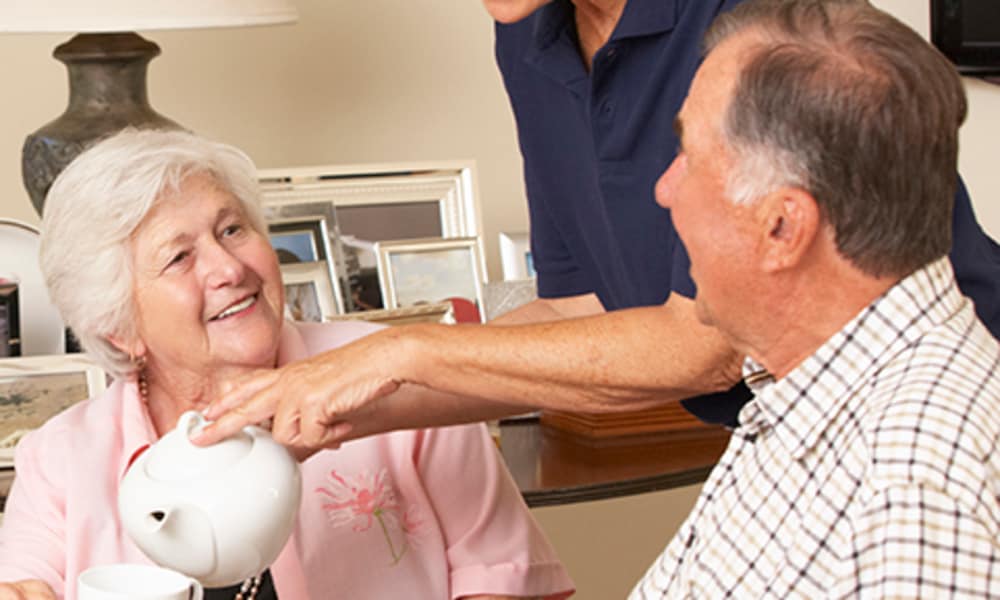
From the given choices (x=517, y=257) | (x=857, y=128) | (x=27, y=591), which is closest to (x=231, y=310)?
(x=27, y=591)

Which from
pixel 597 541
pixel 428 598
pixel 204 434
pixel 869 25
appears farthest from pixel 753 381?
pixel 597 541

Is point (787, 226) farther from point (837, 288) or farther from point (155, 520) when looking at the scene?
point (155, 520)

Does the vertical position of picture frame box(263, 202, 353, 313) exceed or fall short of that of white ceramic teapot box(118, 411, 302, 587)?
it falls short

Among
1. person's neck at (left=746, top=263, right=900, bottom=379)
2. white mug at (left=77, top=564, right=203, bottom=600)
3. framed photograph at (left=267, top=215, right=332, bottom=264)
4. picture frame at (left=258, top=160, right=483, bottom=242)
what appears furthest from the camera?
picture frame at (left=258, top=160, right=483, bottom=242)

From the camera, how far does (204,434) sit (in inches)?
52.7

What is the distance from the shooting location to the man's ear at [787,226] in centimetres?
106

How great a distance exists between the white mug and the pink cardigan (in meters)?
0.41

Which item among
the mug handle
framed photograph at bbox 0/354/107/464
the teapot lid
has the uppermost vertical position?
the teapot lid

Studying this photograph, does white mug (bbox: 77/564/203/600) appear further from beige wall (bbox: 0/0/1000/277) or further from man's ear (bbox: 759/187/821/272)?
beige wall (bbox: 0/0/1000/277)

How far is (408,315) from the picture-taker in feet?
7.57

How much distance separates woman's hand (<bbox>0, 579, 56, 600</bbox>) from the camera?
5.38ft

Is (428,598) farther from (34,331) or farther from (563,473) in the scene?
(34,331)

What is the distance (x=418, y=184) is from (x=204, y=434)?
1.63 meters

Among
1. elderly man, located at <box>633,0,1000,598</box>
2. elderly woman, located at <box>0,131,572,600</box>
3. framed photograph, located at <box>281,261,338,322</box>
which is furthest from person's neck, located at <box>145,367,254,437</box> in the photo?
elderly man, located at <box>633,0,1000,598</box>
